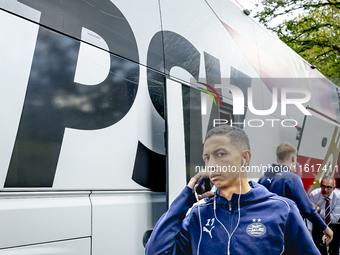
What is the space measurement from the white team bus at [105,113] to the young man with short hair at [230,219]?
26 centimetres

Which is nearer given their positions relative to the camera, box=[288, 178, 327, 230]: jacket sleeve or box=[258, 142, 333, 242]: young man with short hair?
box=[258, 142, 333, 242]: young man with short hair

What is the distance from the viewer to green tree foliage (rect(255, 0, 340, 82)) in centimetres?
1442

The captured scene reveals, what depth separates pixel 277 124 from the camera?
4.26 m

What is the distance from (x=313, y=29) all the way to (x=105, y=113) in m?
14.4

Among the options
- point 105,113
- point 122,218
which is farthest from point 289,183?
point 105,113

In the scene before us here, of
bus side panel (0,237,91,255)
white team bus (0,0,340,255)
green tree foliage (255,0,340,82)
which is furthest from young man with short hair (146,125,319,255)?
green tree foliage (255,0,340,82)

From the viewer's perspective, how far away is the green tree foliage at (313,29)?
14422 millimetres

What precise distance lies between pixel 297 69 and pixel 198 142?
356 centimetres

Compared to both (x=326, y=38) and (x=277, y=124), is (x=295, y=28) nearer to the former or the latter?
(x=326, y=38)

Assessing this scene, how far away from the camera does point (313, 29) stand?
1502 cm

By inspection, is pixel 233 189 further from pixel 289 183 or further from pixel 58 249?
pixel 289 183

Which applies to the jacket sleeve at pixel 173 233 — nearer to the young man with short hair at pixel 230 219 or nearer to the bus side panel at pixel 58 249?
the young man with short hair at pixel 230 219

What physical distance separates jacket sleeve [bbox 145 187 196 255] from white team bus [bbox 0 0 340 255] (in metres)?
0.15

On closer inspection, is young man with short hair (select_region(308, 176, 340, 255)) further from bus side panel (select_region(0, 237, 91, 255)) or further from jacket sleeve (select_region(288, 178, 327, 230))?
bus side panel (select_region(0, 237, 91, 255))
